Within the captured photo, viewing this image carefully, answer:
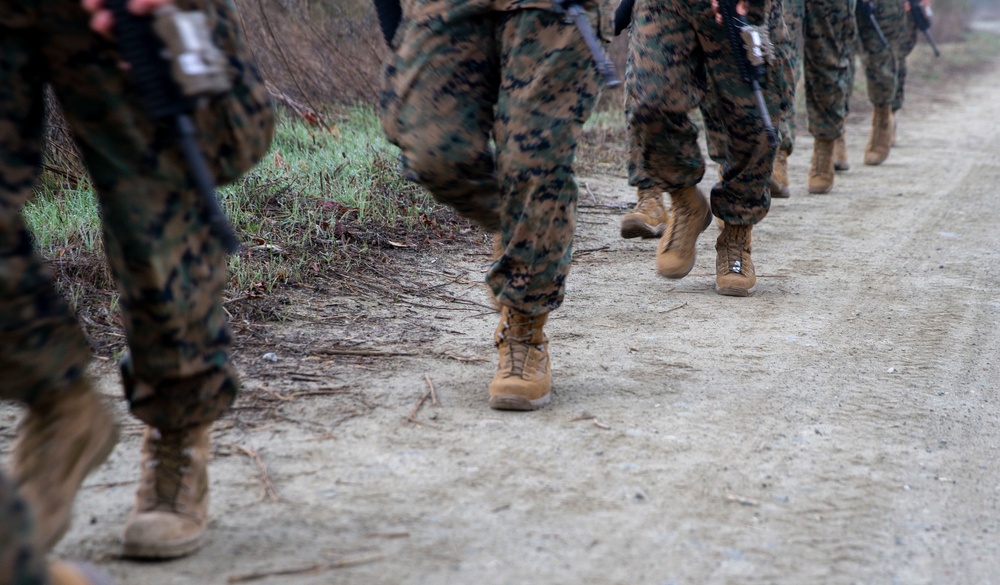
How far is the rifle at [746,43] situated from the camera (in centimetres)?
347

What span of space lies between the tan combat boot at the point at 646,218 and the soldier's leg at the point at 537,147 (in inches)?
75.0

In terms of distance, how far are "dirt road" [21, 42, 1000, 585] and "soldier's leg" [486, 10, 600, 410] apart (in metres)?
0.39

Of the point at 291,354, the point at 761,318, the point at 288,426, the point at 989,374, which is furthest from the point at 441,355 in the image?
the point at 989,374

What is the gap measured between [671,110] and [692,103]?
86mm

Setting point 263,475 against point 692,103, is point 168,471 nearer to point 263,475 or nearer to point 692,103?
point 263,475

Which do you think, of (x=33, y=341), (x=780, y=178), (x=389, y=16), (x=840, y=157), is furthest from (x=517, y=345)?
(x=840, y=157)

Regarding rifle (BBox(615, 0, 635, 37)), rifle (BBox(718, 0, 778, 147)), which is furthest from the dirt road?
rifle (BBox(615, 0, 635, 37))

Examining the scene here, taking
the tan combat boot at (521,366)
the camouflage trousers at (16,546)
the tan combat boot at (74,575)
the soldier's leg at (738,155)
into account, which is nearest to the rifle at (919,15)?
the soldier's leg at (738,155)

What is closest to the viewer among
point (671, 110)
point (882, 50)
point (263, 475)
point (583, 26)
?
point (263, 475)

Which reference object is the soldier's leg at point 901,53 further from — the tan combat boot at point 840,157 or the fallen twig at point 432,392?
the fallen twig at point 432,392

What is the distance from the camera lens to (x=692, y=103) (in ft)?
12.0

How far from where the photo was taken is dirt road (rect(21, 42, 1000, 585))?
2.01 metres

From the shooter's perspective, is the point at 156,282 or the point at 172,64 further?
the point at 156,282

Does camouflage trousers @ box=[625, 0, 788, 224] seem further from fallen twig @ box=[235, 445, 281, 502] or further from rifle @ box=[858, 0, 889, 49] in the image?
rifle @ box=[858, 0, 889, 49]
